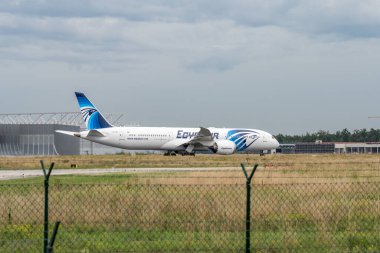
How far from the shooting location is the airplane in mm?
77000

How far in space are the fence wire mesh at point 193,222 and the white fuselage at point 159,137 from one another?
2253 inches

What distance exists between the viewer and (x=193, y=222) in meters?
15.0

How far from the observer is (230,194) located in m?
19.8

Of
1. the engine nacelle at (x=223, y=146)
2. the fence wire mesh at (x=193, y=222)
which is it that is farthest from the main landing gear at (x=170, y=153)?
the fence wire mesh at (x=193, y=222)

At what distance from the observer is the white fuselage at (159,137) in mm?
77438

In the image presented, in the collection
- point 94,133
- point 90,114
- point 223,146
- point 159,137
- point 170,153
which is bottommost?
point 170,153

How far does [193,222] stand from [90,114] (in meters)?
64.4

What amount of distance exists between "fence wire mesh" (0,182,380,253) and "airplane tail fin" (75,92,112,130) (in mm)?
58567

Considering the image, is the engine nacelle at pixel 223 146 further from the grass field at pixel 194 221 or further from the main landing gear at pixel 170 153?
the grass field at pixel 194 221

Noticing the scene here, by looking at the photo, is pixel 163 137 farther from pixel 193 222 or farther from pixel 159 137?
pixel 193 222

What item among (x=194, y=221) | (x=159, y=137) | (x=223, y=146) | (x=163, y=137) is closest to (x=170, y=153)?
(x=163, y=137)

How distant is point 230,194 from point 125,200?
3290mm

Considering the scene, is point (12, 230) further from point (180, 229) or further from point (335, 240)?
point (335, 240)

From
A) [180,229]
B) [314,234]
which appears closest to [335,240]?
[314,234]
